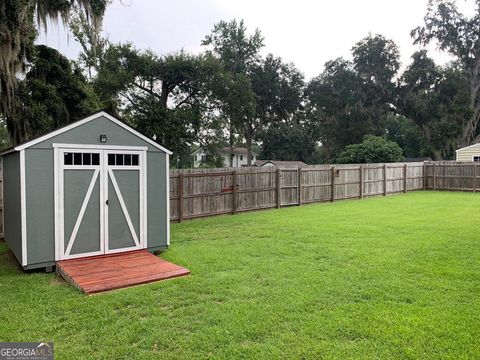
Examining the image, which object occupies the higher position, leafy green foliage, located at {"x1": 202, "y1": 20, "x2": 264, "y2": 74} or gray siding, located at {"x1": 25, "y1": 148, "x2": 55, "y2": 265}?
leafy green foliage, located at {"x1": 202, "y1": 20, "x2": 264, "y2": 74}

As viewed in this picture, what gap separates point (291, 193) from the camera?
43.3 ft

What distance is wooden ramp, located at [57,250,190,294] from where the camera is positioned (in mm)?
4598

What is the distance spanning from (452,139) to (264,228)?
89.5ft

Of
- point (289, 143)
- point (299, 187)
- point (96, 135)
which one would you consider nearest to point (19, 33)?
point (96, 135)

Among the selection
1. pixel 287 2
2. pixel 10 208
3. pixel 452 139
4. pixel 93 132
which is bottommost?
pixel 10 208

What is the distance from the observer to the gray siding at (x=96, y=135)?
219 inches

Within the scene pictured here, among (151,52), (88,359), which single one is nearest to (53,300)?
(88,359)

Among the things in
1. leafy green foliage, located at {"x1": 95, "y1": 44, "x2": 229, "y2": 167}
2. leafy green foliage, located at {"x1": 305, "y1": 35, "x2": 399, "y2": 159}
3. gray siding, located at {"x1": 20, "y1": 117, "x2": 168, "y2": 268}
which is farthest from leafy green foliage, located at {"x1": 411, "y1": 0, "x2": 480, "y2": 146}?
gray siding, located at {"x1": 20, "y1": 117, "x2": 168, "y2": 268}

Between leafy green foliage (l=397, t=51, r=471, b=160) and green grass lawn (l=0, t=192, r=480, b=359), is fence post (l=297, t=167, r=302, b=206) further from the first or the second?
leafy green foliage (l=397, t=51, r=471, b=160)

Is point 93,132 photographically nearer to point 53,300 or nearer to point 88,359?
point 53,300

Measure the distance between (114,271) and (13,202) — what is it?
8.20 ft

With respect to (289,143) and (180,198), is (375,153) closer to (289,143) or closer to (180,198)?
(180,198)

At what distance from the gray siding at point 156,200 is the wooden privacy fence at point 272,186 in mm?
3003

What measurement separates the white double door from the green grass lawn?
Answer: 0.69 metres
